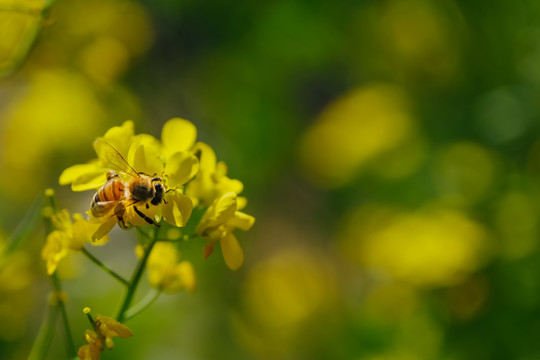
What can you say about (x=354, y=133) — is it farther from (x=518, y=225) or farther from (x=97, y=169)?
(x=97, y=169)

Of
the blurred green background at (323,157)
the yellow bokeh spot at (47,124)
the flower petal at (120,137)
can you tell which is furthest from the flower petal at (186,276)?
the yellow bokeh spot at (47,124)

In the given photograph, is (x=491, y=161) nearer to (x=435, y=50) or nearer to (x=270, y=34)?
→ (x=435, y=50)

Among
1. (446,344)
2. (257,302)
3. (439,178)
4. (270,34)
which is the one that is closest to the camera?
(446,344)

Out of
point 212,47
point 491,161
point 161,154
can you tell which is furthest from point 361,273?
point 161,154

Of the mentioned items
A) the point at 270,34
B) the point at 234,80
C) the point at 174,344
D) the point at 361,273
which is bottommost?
the point at 174,344

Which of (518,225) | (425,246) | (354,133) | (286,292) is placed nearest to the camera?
(518,225)

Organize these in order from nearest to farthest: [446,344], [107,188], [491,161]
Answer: [107,188] < [446,344] < [491,161]

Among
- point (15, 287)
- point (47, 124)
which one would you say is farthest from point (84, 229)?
point (47, 124)
